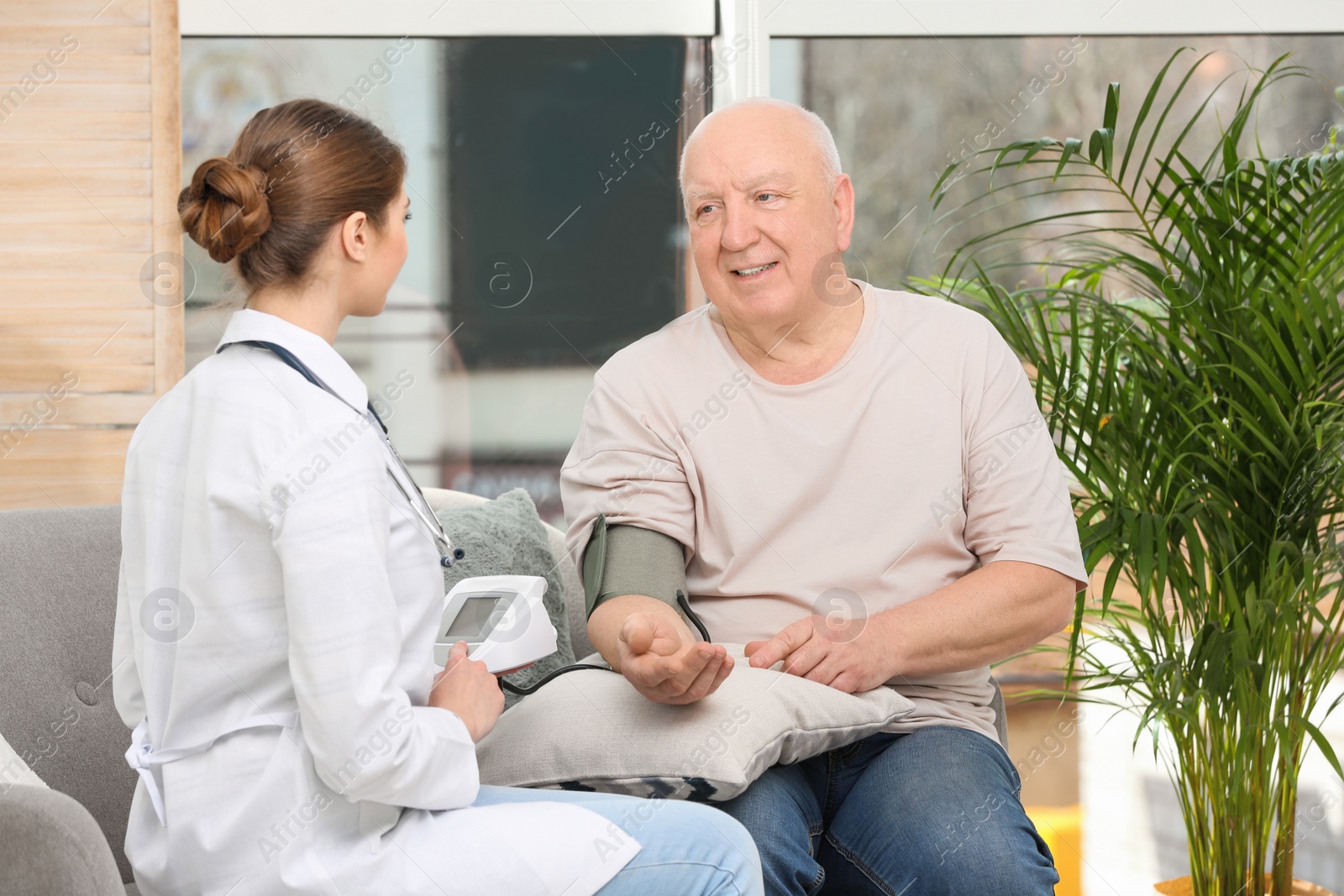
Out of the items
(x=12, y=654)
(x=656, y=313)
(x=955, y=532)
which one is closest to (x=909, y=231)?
(x=656, y=313)

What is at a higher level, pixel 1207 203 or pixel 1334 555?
pixel 1207 203

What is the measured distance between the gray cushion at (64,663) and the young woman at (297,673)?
0.42m

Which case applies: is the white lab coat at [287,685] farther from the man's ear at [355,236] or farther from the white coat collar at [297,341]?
the man's ear at [355,236]

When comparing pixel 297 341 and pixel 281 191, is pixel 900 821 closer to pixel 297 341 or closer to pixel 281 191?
pixel 297 341

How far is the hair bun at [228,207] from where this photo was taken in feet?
3.26

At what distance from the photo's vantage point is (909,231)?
298cm

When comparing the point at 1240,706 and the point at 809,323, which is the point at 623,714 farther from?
the point at 1240,706

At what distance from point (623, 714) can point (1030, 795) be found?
2.17 m

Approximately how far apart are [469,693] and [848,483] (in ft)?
2.04

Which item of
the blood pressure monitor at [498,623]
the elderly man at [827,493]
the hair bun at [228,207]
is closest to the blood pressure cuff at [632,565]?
the elderly man at [827,493]

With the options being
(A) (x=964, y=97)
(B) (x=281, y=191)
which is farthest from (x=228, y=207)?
(A) (x=964, y=97)

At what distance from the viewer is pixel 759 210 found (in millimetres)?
1509

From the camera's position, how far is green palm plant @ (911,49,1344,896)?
177 cm

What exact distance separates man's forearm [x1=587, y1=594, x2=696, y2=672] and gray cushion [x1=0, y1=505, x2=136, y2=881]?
0.63m
